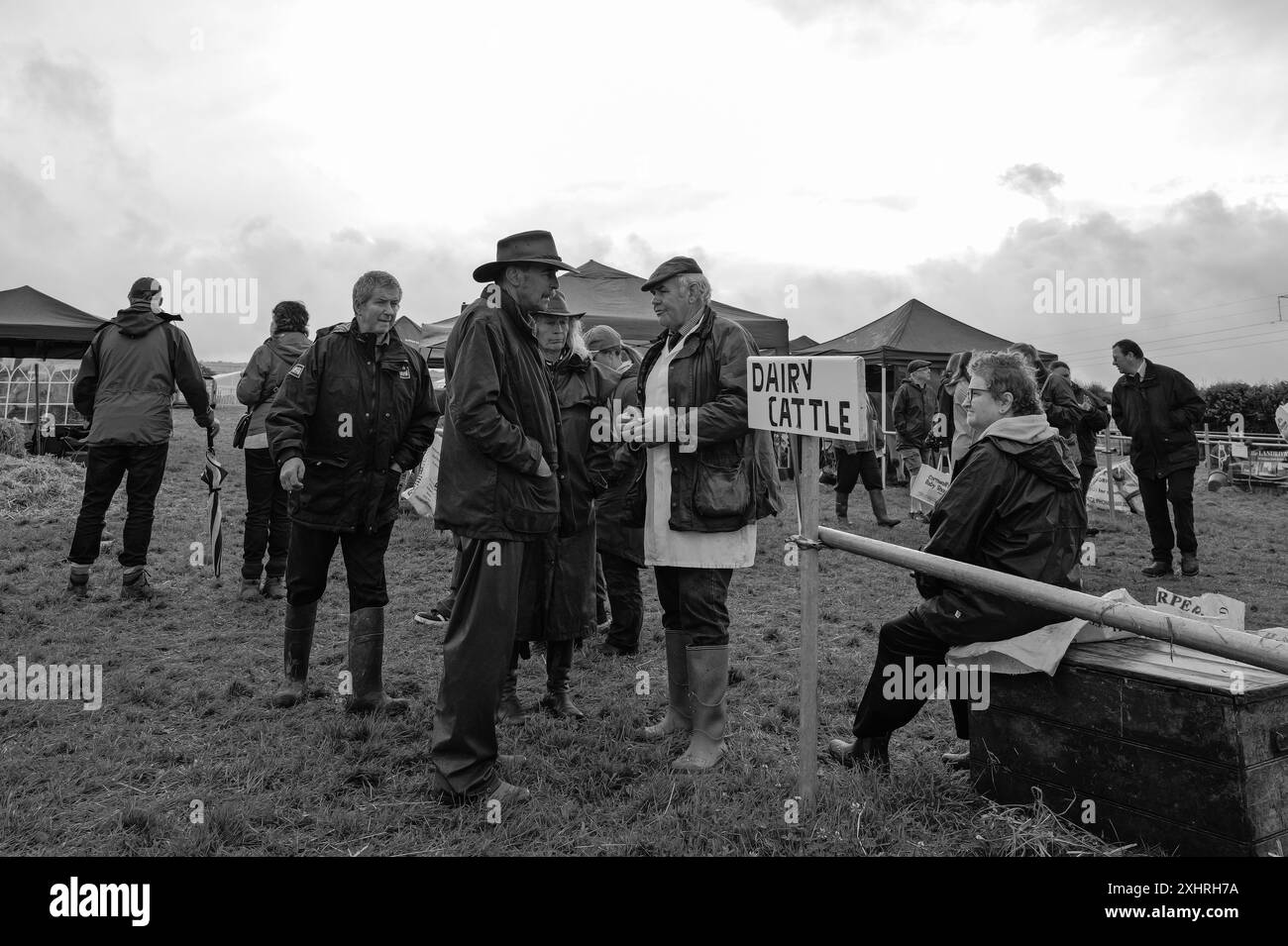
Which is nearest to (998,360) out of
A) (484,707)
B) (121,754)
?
(484,707)

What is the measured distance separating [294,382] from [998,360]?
10.3 feet

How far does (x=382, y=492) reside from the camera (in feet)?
14.2

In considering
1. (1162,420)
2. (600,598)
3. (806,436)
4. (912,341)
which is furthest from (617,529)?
(912,341)

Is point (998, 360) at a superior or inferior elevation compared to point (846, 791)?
superior

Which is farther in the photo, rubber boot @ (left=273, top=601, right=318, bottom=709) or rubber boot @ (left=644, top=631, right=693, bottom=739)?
rubber boot @ (left=273, top=601, right=318, bottom=709)

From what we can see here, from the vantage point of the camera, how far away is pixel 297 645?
4.47 meters

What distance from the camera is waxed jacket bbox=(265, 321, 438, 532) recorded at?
13.8ft

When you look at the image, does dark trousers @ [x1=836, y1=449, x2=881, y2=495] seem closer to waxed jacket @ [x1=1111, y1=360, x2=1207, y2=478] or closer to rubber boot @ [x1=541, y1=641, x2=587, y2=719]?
waxed jacket @ [x1=1111, y1=360, x2=1207, y2=478]

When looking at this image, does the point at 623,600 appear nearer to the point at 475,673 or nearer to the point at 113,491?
the point at 475,673

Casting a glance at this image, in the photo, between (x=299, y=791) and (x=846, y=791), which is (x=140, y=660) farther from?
(x=846, y=791)

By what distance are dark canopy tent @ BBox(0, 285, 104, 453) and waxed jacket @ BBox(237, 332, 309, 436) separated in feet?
32.8

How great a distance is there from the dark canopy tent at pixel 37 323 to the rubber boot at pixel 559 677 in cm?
1373

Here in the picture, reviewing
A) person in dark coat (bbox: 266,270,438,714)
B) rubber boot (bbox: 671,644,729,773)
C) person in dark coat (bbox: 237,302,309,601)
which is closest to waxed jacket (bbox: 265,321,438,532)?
person in dark coat (bbox: 266,270,438,714)
